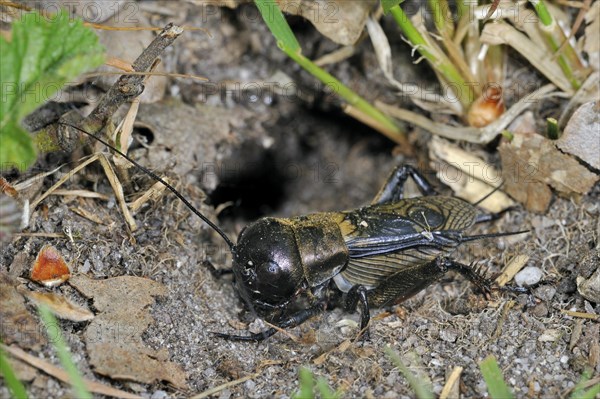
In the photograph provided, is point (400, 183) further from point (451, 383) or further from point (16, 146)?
point (16, 146)

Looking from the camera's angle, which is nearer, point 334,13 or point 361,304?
point 361,304

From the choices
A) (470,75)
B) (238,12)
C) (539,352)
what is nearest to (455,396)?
(539,352)

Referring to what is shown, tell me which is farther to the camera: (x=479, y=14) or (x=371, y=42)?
(x=371, y=42)

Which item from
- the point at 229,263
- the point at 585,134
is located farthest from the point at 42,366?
the point at 585,134

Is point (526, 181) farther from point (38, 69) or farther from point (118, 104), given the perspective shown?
point (38, 69)

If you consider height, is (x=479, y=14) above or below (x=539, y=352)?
above

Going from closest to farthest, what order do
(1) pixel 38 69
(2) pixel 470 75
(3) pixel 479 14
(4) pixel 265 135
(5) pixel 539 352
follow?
(1) pixel 38 69 → (5) pixel 539 352 → (3) pixel 479 14 → (2) pixel 470 75 → (4) pixel 265 135

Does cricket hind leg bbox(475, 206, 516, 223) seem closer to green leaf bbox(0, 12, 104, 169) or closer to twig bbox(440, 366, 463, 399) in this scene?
twig bbox(440, 366, 463, 399)
